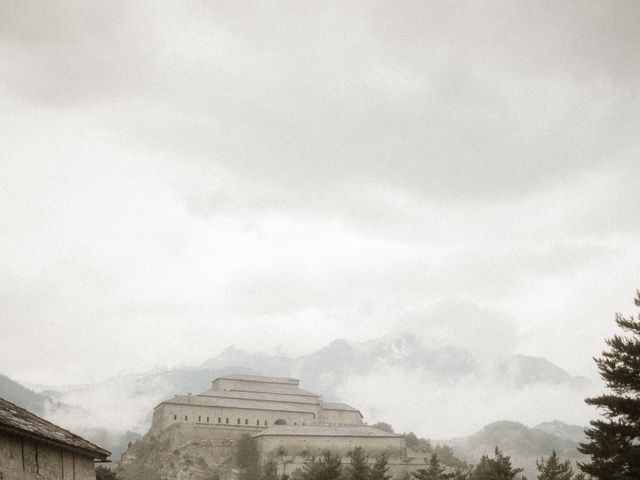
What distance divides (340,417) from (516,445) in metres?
76.5

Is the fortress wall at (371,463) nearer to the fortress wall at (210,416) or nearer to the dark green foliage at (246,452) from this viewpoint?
the dark green foliage at (246,452)

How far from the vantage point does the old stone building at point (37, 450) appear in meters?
12.5

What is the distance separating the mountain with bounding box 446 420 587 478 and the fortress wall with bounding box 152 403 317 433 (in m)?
63.1

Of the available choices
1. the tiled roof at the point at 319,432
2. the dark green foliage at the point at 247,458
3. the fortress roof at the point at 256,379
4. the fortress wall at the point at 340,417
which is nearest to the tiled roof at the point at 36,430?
the dark green foliage at the point at 247,458

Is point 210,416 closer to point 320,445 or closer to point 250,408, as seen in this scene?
point 250,408

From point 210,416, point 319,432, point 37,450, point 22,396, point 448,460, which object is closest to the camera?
point 37,450

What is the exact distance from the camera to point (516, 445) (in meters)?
139

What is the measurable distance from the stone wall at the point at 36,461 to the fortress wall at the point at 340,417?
228 ft

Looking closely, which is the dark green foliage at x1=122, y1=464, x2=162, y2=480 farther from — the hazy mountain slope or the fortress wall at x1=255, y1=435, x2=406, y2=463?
the hazy mountain slope

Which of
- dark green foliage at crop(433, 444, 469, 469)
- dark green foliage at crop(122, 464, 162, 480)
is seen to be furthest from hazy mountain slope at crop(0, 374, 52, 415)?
dark green foliage at crop(433, 444, 469, 469)

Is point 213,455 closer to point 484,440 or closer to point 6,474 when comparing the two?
point 6,474

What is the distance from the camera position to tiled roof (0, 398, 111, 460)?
12.6 m

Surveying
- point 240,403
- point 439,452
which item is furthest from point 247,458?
point 439,452

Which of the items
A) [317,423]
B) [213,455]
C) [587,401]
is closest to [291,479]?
[213,455]
